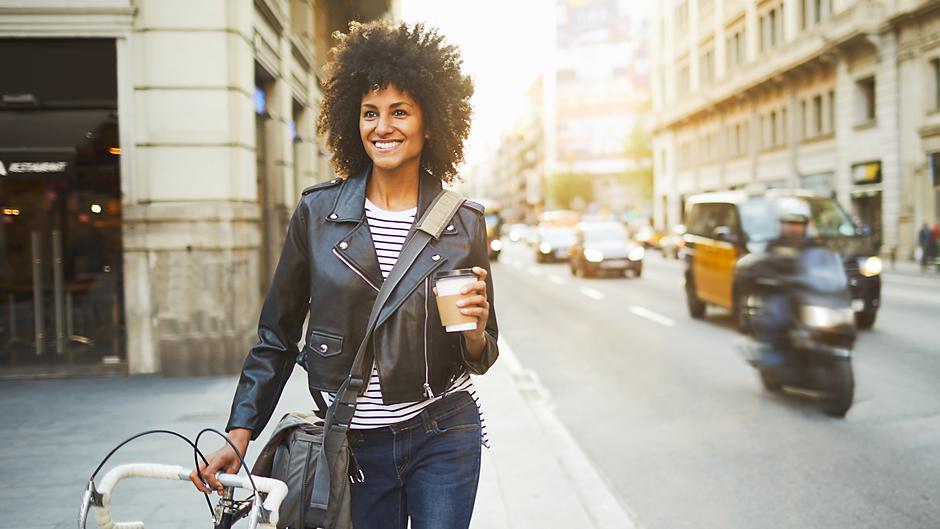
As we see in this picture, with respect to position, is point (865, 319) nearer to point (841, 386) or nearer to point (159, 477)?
point (841, 386)

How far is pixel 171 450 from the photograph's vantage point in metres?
6.00

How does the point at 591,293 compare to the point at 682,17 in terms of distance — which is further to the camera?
the point at 682,17

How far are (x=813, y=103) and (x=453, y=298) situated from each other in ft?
127

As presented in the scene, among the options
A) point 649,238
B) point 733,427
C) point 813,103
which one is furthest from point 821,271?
point 649,238

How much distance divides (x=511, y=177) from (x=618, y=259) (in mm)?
141974

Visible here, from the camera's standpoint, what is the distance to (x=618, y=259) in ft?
81.6

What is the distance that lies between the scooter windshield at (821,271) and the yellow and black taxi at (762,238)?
3889 millimetres

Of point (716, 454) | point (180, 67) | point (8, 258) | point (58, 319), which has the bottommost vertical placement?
point (716, 454)

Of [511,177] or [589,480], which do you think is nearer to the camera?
[589,480]

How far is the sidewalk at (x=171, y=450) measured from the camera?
473 centimetres

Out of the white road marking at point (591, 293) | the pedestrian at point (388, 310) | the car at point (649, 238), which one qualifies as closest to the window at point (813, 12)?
the car at point (649, 238)

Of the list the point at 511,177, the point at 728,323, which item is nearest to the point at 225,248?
the point at 728,323

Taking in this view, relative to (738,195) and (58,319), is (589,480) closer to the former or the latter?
(58,319)

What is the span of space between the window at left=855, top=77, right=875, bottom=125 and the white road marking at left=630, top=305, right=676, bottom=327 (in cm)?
2102
